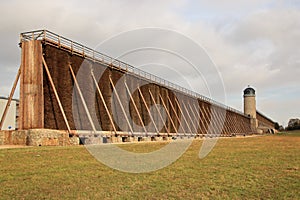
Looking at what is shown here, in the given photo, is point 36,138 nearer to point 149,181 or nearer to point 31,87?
point 31,87

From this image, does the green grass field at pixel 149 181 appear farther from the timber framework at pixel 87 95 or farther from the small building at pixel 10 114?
the small building at pixel 10 114

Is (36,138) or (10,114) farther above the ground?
(10,114)

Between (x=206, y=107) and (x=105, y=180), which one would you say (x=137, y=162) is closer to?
(x=105, y=180)

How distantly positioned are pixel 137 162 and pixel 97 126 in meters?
20.5

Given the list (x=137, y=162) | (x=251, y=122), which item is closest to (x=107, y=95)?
(x=137, y=162)

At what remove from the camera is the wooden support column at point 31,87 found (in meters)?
26.4

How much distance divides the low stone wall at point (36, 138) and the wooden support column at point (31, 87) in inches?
47.3

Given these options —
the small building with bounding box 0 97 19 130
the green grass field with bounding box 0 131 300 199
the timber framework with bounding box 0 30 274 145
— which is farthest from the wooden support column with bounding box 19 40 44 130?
the small building with bounding box 0 97 19 130

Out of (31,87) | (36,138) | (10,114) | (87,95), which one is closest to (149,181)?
(36,138)

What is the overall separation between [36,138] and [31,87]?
472cm

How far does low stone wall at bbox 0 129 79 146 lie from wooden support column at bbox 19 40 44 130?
47.3 inches

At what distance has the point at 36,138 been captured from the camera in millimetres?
24469

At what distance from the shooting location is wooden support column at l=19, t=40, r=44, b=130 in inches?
1040

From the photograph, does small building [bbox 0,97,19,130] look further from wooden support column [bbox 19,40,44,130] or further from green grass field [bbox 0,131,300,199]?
green grass field [bbox 0,131,300,199]
